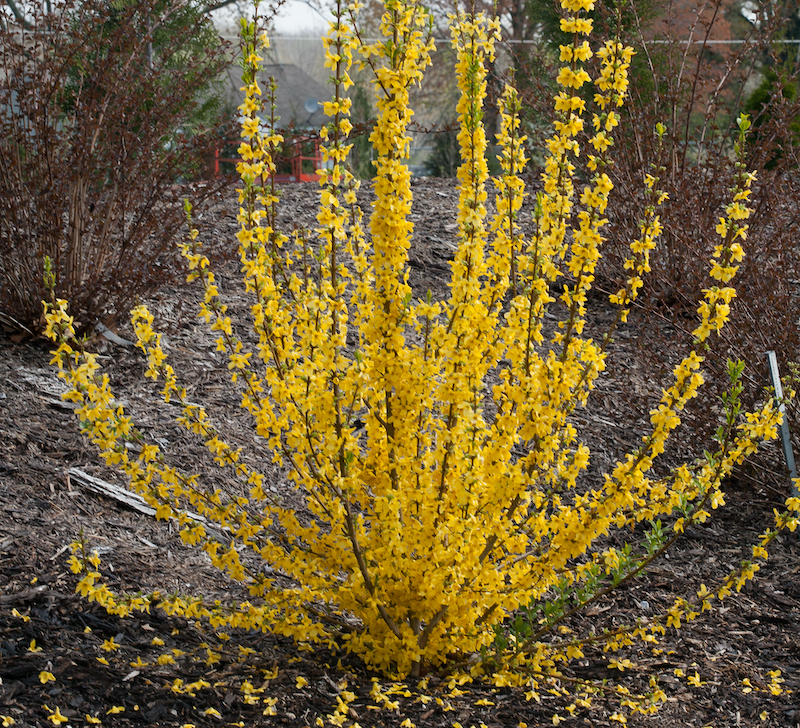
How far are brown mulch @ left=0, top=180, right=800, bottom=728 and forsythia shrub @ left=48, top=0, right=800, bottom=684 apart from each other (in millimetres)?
184

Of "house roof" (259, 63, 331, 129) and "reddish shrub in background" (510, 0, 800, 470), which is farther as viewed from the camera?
"house roof" (259, 63, 331, 129)

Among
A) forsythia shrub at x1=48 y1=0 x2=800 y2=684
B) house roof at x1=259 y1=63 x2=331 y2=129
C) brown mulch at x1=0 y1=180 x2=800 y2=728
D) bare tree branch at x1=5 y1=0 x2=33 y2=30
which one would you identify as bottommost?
brown mulch at x1=0 y1=180 x2=800 y2=728

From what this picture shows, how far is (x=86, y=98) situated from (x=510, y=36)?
17.7 m

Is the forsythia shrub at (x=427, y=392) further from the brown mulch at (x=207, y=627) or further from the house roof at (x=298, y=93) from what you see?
the house roof at (x=298, y=93)

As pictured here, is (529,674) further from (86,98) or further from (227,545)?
(86,98)

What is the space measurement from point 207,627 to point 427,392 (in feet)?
4.22

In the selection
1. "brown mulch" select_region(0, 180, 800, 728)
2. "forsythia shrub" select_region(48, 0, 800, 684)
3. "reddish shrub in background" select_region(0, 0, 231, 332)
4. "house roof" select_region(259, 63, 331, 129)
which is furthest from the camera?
"house roof" select_region(259, 63, 331, 129)

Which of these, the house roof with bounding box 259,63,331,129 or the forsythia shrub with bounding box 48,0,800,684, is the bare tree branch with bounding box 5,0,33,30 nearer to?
the forsythia shrub with bounding box 48,0,800,684

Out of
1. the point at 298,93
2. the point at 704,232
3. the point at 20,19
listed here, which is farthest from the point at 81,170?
the point at 298,93

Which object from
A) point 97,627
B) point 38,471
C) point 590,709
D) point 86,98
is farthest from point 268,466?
point 86,98

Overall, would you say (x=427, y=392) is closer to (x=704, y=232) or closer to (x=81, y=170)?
(x=81, y=170)

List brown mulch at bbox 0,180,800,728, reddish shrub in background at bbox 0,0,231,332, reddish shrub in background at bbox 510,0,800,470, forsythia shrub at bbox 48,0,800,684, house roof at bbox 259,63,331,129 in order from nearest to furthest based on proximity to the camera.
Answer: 1. forsythia shrub at bbox 48,0,800,684
2. brown mulch at bbox 0,180,800,728
3. reddish shrub in background at bbox 510,0,800,470
4. reddish shrub in background at bbox 0,0,231,332
5. house roof at bbox 259,63,331,129

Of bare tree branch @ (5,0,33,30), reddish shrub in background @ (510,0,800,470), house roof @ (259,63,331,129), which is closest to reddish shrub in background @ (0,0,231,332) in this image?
bare tree branch @ (5,0,33,30)

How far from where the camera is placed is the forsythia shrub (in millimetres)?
2275
